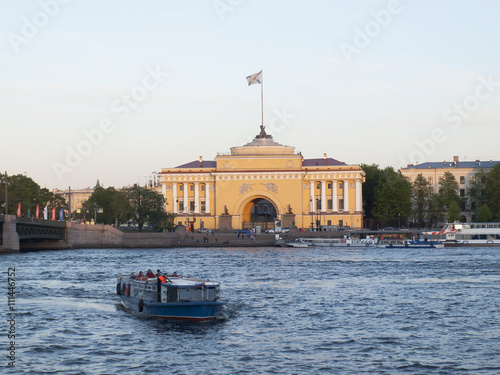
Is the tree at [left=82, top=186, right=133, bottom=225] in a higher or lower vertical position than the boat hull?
higher

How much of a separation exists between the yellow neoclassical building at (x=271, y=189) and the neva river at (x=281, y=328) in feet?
177

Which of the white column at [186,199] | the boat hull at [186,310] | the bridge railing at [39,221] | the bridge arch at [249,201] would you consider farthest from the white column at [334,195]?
the boat hull at [186,310]

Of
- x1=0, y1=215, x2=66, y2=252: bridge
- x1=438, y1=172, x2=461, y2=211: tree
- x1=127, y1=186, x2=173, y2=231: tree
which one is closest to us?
x1=0, y1=215, x2=66, y2=252: bridge

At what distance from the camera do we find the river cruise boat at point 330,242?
86062 mm

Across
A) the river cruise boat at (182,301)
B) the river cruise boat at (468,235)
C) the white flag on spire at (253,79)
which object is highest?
the white flag on spire at (253,79)

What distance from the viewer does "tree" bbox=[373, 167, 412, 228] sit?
10375 cm

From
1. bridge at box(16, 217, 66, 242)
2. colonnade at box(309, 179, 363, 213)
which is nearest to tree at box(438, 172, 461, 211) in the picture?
colonnade at box(309, 179, 363, 213)

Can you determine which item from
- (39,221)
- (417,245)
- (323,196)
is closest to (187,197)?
(323,196)

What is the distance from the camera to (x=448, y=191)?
106 m

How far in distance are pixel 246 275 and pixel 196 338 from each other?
71.3 ft

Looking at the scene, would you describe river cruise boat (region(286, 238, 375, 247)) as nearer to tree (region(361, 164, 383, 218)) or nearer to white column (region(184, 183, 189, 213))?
white column (region(184, 183, 189, 213))

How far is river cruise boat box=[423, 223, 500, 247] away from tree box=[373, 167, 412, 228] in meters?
15.8

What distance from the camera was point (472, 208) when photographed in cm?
11175

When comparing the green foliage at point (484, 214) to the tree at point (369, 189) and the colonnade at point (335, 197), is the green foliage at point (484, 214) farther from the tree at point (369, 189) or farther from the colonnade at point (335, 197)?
the tree at point (369, 189)
